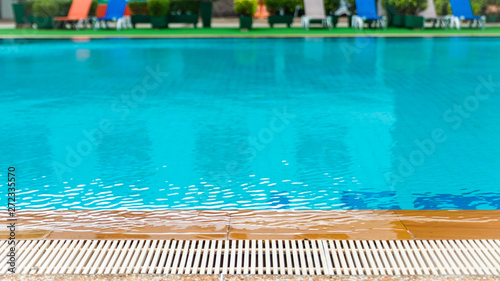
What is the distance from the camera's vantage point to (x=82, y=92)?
716 cm

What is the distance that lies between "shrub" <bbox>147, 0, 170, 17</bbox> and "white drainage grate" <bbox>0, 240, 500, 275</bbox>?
15.6 meters

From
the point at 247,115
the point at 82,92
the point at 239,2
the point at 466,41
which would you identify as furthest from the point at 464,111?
the point at 239,2

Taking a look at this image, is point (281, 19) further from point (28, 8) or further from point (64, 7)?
point (28, 8)

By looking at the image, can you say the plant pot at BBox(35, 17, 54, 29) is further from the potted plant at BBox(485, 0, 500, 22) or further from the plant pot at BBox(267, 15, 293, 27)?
the potted plant at BBox(485, 0, 500, 22)

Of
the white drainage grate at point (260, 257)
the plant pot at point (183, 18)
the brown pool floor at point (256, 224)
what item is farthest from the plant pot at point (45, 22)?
the white drainage grate at point (260, 257)

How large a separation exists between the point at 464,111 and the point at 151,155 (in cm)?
319

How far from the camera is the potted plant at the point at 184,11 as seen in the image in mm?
17922

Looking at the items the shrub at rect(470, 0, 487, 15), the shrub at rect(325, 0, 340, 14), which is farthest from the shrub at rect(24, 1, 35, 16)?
the shrub at rect(470, 0, 487, 15)

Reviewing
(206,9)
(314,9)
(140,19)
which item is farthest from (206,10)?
(314,9)

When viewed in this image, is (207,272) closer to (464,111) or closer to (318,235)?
(318,235)

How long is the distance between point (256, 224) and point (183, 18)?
1604 cm

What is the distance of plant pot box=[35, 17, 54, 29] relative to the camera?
58.1 feet

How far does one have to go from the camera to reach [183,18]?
18.0 m

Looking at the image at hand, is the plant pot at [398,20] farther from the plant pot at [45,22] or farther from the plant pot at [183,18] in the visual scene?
the plant pot at [45,22]
